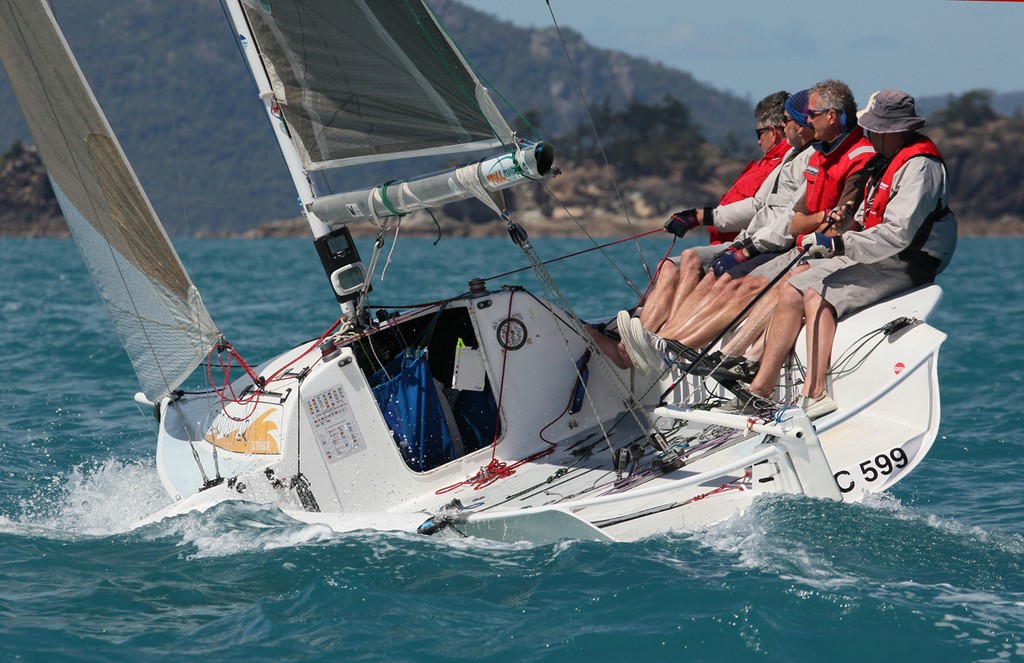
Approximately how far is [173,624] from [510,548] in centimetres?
137

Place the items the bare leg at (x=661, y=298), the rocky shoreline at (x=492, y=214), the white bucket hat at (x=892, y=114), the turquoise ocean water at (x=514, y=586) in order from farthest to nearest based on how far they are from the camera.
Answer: the rocky shoreline at (x=492, y=214)
the bare leg at (x=661, y=298)
the white bucket hat at (x=892, y=114)
the turquoise ocean water at (x=514, y=586)

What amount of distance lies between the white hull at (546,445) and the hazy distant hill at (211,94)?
87953mm

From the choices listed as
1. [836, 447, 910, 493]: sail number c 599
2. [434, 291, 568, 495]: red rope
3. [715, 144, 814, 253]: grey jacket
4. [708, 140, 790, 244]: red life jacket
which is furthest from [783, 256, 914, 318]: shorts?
[434, 291, 568, 495]: red rope

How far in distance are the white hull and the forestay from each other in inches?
36.1

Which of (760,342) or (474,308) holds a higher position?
(474,308)

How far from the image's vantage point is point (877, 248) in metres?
5.57

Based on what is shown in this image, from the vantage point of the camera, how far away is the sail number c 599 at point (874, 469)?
5.12 meters

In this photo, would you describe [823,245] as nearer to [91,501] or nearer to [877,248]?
[877,248]

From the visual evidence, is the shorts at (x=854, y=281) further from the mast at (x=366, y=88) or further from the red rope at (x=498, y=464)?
the mast at (x=366, y=88)

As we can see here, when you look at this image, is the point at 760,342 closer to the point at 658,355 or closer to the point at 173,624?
the point at 658,355

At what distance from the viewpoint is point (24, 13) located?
599 centimetres

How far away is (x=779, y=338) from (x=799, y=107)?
46.0 inches

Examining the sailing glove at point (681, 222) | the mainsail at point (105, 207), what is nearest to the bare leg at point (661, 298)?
the sailing glove at point (681, 222)

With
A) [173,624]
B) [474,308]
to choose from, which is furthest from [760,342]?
[173,624]
